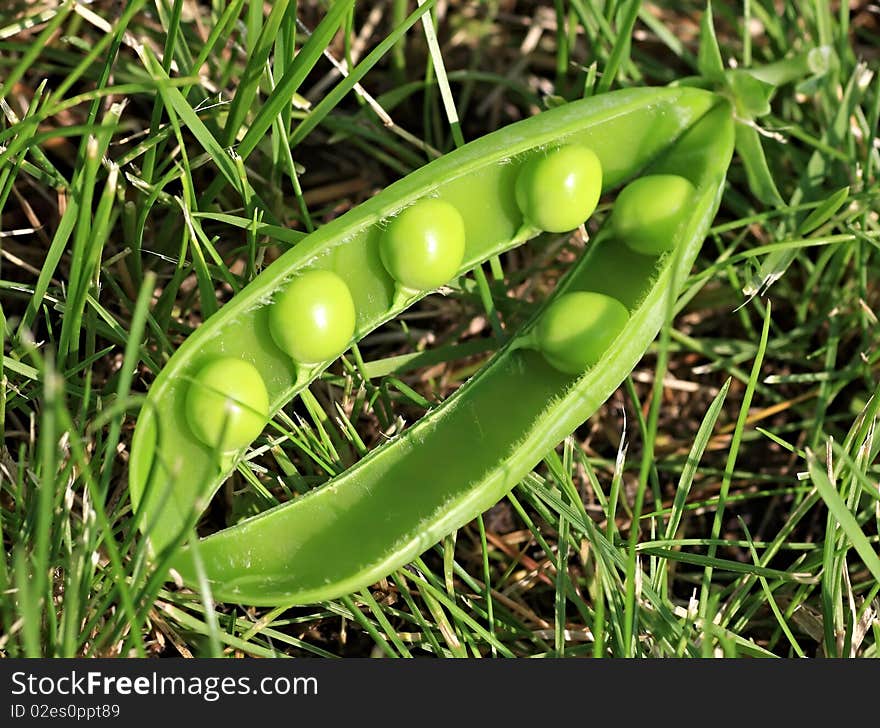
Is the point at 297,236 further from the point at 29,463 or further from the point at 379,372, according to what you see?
the point at 29,463

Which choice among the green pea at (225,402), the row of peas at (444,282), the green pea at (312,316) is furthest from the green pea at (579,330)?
the green pea at (225,402)

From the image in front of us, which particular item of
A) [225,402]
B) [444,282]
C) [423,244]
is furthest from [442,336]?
[225,402]

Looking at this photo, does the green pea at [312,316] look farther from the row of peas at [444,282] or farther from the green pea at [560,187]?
the green pea at [560,187]

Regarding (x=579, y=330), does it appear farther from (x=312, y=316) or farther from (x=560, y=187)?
(x=312, y=316)

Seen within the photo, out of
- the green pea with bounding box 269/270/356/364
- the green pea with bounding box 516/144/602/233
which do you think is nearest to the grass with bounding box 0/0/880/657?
the green pea with bounding box 269/270/356/364

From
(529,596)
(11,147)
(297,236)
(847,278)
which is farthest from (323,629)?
(847,278)

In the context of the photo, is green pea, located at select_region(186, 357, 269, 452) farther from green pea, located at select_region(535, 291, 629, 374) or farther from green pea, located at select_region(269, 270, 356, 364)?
green pea, located at select_region(535, 291, 629, 374)
